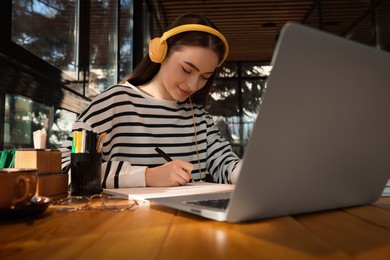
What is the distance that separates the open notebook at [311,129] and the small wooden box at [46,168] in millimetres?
319

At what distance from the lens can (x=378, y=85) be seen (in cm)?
48

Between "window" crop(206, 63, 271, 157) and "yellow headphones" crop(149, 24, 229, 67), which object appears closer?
"yellow headphones" crop(149, 24, 229, 67)

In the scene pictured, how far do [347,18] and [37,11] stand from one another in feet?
11.8

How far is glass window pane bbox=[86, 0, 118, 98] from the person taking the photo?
2.06 meters

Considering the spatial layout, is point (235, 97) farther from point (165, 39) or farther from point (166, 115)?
point (165, 39)

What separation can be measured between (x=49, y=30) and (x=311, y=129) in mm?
1301

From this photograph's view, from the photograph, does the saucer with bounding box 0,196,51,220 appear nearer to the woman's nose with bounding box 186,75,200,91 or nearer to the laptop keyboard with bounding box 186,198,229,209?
the laptop keyboard with bounding box 186,198,229,209

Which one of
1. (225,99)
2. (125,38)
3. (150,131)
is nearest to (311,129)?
(150,131)

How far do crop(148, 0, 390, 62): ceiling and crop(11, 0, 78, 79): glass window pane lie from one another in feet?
7.91

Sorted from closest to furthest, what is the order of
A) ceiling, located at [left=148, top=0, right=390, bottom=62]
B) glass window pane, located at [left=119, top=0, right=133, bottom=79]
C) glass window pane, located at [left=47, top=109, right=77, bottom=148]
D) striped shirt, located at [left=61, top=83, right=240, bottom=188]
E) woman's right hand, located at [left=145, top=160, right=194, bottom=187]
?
1. woman's right hand, located at [left=145, top=160, right=194, bottom=187]
2. striped shirt, located at [left=61, top=83, right=240, bottom=188]
3. glass window pane, located at [left=47, top=109, right=77, bottom=148]
4. glass window pane, located at [left=119, top=0, right=133, bottom=79]
5. ceiling, located at [left=148, top=0, right=390, bottom=62]

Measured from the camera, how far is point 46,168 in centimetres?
73

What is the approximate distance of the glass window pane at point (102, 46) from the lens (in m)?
2.06

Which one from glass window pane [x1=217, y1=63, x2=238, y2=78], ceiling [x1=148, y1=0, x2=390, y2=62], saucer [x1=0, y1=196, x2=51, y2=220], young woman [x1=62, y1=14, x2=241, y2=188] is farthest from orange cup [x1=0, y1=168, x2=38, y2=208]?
glass window pane [x1=217, y1=63, x2=238, y2=78]

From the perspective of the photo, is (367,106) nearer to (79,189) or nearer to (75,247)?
(75,247)
